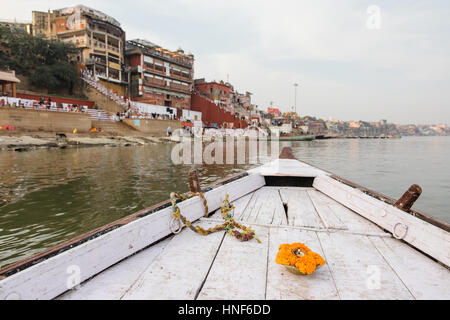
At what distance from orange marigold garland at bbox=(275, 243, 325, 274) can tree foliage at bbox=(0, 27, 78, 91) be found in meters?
39.2

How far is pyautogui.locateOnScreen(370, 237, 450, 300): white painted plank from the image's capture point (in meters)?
1.95

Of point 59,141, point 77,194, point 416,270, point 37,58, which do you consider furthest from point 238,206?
point 37,58

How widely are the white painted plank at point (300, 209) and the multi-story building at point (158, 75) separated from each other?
135 ft

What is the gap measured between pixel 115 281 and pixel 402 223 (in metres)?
3.10

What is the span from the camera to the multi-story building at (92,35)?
3816 centimetres

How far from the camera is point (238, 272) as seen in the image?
7.17ft

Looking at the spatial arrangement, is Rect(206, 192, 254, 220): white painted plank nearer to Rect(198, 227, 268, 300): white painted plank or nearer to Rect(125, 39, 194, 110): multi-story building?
Rect(198, 227, 268, 300): white painted plank

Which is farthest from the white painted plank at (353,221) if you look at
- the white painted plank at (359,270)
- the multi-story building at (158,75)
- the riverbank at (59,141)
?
the multi-story building at (158,75)

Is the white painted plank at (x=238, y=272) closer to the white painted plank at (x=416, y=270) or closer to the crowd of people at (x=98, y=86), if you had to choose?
the white painted plank at (x=416, y=270)

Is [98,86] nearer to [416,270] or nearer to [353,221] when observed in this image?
[353,221]

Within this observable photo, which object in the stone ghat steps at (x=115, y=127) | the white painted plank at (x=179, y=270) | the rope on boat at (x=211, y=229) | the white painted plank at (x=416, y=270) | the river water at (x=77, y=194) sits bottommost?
the river water at (x=77, y=194)

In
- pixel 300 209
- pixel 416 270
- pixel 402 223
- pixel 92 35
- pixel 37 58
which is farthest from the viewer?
pixel 92 35

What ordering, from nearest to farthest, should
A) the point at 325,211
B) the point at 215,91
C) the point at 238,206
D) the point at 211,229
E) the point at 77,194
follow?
the point at 211,229 → the point at 325,211 → the point at 238,206 → the point at 77,194 → the point at 215,91

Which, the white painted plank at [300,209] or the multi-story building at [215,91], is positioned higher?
the multi-story building at [215,91]
